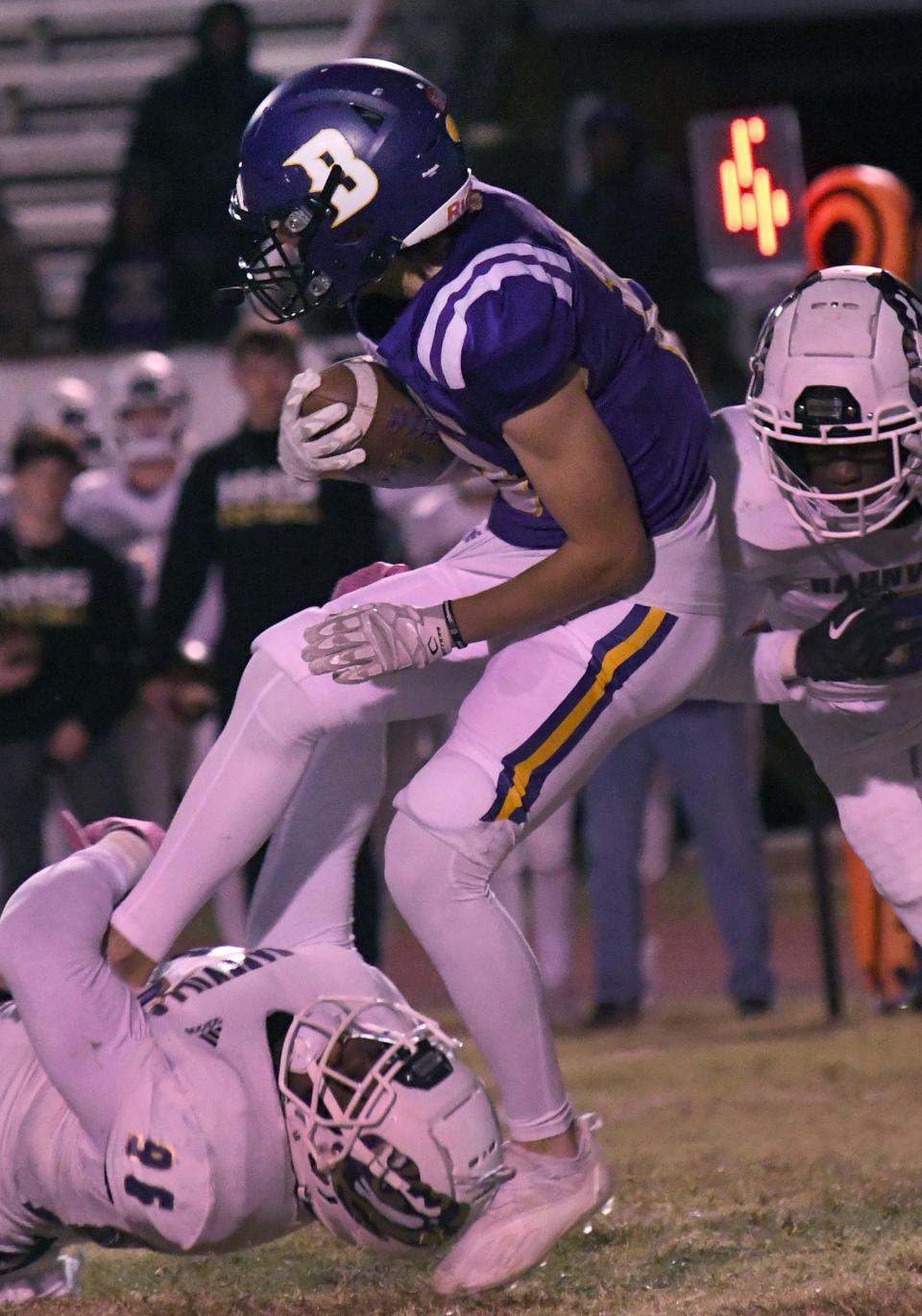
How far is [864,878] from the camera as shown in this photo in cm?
566

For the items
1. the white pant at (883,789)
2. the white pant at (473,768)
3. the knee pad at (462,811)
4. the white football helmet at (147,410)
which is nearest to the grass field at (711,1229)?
the white pant at (473,768)

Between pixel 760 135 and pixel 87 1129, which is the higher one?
pixel 760 135

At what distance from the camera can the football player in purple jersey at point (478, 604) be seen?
3.25m

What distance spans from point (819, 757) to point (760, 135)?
3.17m

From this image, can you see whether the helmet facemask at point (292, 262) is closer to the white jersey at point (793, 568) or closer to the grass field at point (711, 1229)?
the white jersey at point (793, 568)

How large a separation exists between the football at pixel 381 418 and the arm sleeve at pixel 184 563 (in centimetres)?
232

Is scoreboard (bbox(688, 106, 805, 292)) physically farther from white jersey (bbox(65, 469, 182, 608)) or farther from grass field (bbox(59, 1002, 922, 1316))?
grass field (bbox(59, 1002, 922, 1316))

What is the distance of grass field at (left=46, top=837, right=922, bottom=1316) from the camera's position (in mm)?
3182

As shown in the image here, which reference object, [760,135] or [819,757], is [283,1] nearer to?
[760,135]

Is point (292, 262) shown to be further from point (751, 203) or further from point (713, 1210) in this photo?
point (751, 203)

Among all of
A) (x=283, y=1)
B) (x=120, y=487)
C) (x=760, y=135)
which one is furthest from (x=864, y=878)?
(x=283, y=1)

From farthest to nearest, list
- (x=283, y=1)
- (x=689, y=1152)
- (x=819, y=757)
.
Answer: (x=283, y=1) → (x=689, y=1152) → (x=819, y=757)

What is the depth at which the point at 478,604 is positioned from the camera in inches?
130

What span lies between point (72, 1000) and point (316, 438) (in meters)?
1.10
